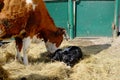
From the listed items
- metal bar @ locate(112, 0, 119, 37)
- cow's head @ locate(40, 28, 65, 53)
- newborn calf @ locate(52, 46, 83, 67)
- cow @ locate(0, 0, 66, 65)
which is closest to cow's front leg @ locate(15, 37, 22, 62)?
cow @ locate(0, 0, 66, 65)

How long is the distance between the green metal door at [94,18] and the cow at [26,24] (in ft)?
5.33

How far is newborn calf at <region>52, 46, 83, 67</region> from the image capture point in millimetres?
7383

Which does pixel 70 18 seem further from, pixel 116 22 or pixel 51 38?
pixel 51 38

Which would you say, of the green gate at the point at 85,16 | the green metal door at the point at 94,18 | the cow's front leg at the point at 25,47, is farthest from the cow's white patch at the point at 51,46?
the green metal door at the point at 94,18

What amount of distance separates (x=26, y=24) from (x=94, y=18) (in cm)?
281

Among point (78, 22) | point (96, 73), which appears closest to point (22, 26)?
point (96, 73)

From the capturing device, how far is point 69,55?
7.50 m

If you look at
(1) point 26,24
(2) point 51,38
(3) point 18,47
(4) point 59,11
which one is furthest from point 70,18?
(1) point 26,24

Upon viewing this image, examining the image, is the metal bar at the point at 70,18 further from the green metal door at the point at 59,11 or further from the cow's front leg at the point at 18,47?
the cow's front leg at the point at 18,47

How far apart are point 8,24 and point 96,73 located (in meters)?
1.89

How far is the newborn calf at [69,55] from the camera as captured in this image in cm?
738

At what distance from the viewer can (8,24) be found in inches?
270

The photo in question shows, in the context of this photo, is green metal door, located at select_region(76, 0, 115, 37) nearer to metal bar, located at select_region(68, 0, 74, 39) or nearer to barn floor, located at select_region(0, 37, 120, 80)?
metal bar, located at select_region(68, 0, 74, 39)

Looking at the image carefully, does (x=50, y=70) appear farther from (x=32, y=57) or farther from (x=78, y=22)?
(x=78, y=22)
